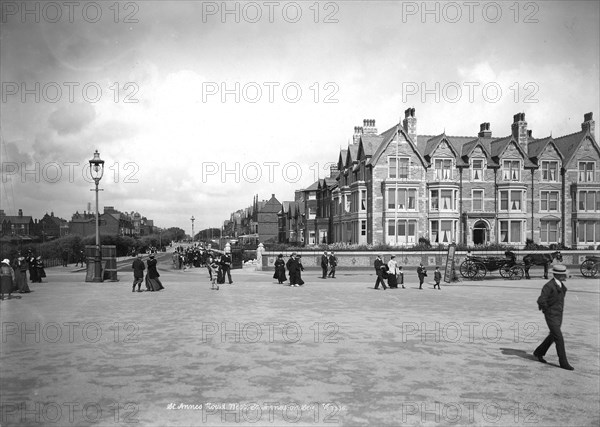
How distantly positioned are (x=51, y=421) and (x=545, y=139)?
5189 centimetres

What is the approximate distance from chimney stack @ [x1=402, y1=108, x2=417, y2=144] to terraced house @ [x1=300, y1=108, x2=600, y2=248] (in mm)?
103

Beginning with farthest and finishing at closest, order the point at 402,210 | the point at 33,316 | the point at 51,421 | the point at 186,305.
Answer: the point at 402,210, the point at 186,305, the point at 33,316, the point at 51,421

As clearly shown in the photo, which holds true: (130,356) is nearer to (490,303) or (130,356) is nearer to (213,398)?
(213,398)

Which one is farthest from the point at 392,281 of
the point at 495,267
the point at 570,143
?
the point at 570,143

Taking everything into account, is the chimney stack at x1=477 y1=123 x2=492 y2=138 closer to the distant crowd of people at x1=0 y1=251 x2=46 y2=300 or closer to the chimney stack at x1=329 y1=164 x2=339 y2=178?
the chimney stack at x1=329 y1=164 x2=339 y2=178

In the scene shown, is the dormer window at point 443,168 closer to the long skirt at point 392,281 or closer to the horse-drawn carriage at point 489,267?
the horse-drawn carriage at point 489,267

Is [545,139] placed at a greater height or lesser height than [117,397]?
greater

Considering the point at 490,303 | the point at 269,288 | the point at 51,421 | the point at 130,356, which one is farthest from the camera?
the point at 269,288

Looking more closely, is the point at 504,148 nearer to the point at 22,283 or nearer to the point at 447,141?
the point at 447,141

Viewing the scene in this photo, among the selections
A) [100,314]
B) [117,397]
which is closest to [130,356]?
[117,397]

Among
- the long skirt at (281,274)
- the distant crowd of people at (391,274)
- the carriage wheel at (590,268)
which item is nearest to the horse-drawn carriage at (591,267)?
the carriage wheel at (590,268)

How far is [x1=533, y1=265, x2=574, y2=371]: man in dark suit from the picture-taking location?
859cm

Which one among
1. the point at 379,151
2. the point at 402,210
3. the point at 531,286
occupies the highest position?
the point at 379,151

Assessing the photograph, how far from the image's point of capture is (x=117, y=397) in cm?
681
